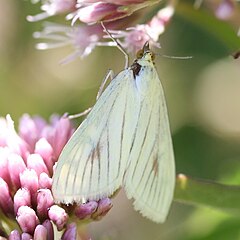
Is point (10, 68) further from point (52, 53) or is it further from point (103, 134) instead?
point (103, 134)

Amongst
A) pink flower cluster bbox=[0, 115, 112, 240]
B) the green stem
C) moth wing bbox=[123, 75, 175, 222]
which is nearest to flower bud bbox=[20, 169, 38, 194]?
pink flower cluster bbox=[0, 115, 112, 240]

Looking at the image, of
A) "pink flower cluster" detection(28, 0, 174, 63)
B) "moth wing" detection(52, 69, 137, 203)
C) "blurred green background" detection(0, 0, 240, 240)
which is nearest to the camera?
"moth wing" detection(52, 69, 137, 203)

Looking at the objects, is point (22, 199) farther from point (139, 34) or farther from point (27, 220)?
point (139, 34)

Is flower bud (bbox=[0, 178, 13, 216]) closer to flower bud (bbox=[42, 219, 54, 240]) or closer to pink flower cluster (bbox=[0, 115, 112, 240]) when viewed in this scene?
pink flower cluster (bbox=[0, 115, 112, 240])

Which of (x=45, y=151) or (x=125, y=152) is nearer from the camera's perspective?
(x=125, y=152)

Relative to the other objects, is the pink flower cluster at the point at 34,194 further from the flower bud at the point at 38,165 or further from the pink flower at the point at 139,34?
the pink flower at the point at 139,34

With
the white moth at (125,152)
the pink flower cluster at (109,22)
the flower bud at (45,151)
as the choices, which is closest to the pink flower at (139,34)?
the pink flower cluster at (109,22)

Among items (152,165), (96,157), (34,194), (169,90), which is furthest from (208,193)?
(169,90)
